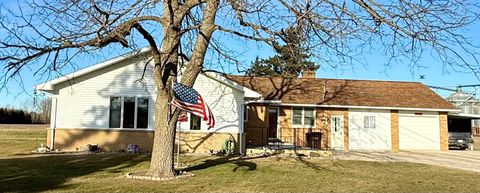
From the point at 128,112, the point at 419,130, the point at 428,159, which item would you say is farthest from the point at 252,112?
the point at 419,130

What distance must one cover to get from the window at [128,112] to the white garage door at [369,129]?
40.1ft

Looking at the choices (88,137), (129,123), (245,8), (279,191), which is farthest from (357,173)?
(88,137)

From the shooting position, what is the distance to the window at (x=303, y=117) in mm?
25422

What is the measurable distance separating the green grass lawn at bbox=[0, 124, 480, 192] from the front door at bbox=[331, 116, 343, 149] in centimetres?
859

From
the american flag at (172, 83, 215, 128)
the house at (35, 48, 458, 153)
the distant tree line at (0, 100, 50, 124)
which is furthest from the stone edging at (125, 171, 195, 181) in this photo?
the distant tree line at (0, 100, 50, 124)

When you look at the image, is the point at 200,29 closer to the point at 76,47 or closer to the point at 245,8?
the point at 245,8

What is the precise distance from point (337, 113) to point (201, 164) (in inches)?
496

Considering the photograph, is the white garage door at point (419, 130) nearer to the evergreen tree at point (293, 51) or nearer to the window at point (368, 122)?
the window at point (368, 122)

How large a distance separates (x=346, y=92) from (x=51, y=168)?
1886 centimetres

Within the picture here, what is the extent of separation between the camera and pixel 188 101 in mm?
11766

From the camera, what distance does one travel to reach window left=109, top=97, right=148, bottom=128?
64.6ft

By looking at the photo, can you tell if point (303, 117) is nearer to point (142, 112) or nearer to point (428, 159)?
point (428, 159)

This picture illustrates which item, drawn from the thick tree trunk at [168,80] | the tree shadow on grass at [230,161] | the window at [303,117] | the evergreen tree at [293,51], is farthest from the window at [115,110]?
the window at [303,117]

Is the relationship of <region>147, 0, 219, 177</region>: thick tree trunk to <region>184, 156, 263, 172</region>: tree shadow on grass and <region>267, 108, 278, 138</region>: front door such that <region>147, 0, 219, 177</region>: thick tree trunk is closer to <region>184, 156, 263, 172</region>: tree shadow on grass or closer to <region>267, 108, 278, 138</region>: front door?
<region>184, 156, 263, 172</region>: tree shadow on grass
